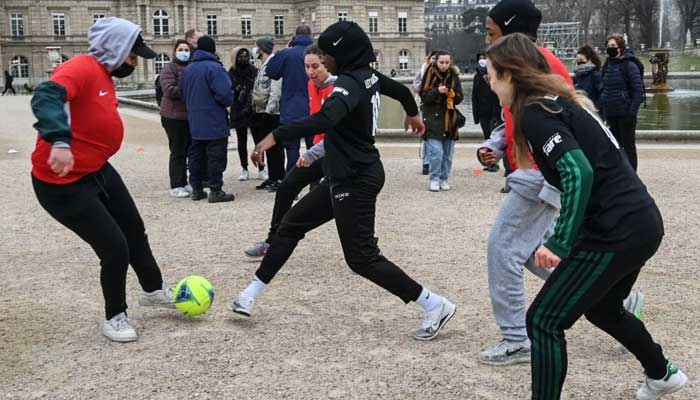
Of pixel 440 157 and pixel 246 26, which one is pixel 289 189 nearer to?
pixel 440 157

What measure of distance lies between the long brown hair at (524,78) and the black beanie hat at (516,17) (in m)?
1.07

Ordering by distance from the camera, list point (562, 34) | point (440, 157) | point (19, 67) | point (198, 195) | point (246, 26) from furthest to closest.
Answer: point (246, 26)
point (19, 67)
point (562, 34)
point (440, 157)
point (198, 195)

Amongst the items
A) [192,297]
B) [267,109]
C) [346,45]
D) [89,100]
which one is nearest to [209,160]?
[267,109]

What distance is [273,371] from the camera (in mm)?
4422

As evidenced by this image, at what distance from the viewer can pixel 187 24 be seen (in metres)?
84.2

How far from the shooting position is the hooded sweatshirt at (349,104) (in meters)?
4.51

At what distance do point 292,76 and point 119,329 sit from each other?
5.30 m

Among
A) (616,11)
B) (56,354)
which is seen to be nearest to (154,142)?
(56,354)

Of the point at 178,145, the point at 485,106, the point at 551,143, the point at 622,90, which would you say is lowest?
the point at 178,145

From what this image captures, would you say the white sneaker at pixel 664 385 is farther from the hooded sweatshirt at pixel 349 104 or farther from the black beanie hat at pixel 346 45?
the black beanie hat at pixel 346 45

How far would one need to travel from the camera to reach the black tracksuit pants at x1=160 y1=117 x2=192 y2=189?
1020cm

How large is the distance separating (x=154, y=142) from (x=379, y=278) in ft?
42.7

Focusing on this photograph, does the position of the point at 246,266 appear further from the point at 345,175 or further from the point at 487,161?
the point at 487,161

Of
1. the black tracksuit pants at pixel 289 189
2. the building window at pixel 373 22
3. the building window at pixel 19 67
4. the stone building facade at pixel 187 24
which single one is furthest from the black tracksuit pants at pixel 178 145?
the building window at pixel 373 22
